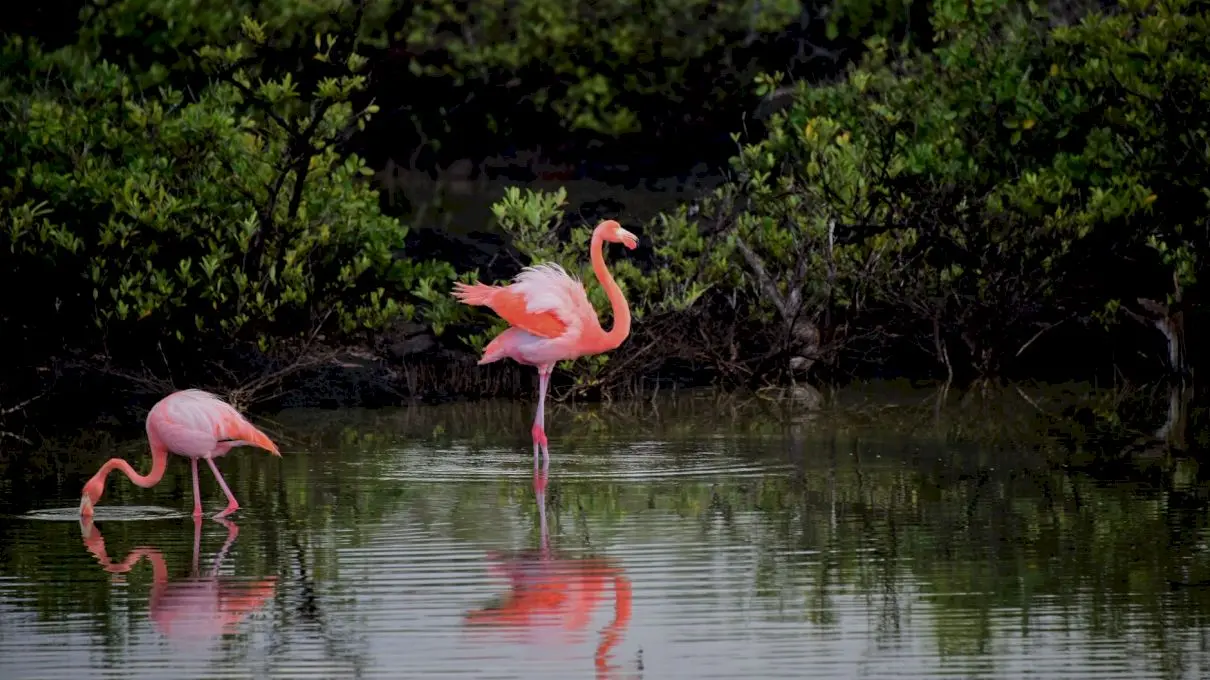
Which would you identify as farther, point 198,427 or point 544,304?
point 544,304

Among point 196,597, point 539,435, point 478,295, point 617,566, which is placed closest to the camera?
point 196,597

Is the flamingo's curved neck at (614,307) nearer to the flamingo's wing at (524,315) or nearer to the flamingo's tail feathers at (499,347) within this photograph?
the flamingo's wing at (524,315)

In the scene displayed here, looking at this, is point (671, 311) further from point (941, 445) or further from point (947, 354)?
point (941, 445)

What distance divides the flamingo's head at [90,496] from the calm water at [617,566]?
0.10 metres

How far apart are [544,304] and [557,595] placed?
5.19 m

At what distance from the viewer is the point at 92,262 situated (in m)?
15.5

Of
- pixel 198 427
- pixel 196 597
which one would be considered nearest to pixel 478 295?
pixel 198 427

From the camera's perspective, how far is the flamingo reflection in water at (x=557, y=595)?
738 centimetres

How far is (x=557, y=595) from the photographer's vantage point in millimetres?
7992

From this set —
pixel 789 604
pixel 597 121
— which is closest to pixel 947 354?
pixel 597 121

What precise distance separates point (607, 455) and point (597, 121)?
8900mm

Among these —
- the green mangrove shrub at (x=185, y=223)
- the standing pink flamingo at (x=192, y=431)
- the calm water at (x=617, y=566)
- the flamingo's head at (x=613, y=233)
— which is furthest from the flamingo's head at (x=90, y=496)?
the green mangrove shrub at (x=185, y=223)

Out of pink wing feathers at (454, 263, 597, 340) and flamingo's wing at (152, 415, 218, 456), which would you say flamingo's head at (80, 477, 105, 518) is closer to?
flamingo's wing at (152, 415, 218, 456)

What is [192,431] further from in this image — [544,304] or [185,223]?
[185,223]
